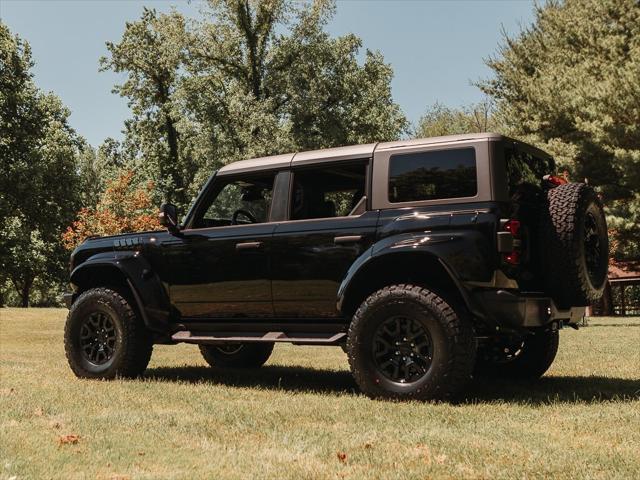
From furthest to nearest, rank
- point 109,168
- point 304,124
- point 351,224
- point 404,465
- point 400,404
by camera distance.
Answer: point 109,168 → point 304,124 → point 351,224 → point 400,404 → point 404,465

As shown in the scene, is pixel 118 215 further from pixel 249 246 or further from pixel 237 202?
pixel 249 246

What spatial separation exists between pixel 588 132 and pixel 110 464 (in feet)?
74.8

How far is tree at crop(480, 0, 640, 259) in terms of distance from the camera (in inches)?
858

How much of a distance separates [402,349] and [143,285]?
287cm

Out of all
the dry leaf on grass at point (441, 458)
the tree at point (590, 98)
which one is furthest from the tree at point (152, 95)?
the dry leaf on grass at point (441, 458)

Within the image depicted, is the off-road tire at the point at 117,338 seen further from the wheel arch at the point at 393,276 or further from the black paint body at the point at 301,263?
the wheel arch at the point at 393,276

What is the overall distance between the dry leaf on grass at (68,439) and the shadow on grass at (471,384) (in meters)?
2.53

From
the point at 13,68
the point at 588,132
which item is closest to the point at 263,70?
the point at 13,68

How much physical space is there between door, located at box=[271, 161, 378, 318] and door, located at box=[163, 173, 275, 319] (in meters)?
0.18

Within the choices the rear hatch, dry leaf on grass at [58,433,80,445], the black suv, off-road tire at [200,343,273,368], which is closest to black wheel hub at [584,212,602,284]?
the black suv

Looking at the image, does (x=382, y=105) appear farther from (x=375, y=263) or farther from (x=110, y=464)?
(x=110, y=464)

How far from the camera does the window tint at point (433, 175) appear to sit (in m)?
5.81

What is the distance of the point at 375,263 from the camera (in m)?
5.95

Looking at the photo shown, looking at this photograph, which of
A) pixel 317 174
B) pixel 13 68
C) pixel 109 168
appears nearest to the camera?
pixel 317 174
